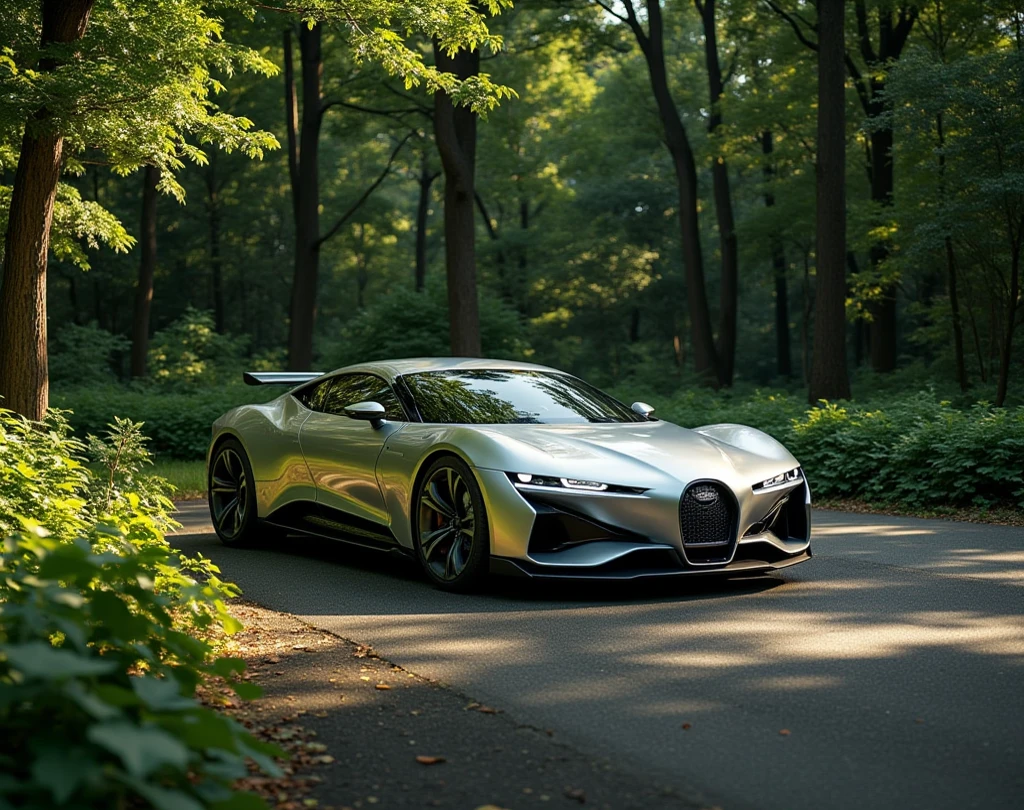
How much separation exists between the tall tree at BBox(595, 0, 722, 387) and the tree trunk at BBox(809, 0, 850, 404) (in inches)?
402

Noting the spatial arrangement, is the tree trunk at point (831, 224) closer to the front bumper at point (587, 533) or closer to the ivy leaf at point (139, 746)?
the front bumper at point (587, 533)

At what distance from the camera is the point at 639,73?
4319cm

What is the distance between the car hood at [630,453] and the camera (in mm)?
7141

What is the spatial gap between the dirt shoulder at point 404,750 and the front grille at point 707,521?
7.43ft

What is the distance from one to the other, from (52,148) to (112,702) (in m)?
9.43

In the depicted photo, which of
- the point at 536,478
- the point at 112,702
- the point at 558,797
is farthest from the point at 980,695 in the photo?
the point at 112,702

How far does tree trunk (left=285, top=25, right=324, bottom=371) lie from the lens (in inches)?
1081

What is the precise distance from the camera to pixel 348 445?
8641 mm

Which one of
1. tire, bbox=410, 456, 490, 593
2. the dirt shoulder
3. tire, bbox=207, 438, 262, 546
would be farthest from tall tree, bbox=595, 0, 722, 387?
the dirt shoulder

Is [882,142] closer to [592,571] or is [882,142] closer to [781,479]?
[781,479]

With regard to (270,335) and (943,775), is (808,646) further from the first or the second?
(270,335)

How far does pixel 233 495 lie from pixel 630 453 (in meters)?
4.16

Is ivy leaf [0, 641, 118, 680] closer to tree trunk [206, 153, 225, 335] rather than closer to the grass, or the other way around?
the grass

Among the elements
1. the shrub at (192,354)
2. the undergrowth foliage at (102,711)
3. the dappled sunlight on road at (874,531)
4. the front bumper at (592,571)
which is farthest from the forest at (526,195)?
the undergrowth foliage at (102,711)
